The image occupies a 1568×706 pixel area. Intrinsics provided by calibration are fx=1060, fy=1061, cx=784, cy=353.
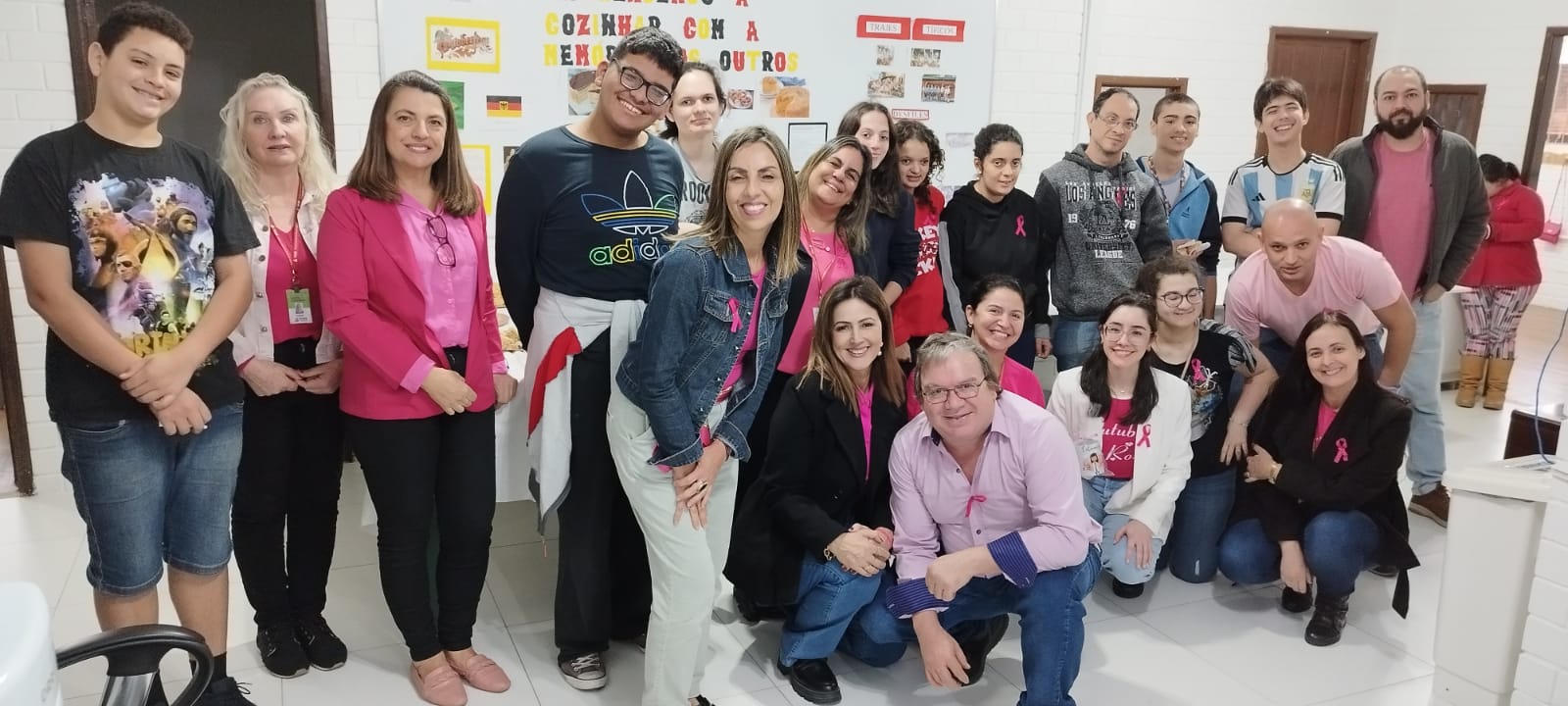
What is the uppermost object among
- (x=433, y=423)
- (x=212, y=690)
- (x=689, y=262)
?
(x=689, y=262)

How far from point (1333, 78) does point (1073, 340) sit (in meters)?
4.94

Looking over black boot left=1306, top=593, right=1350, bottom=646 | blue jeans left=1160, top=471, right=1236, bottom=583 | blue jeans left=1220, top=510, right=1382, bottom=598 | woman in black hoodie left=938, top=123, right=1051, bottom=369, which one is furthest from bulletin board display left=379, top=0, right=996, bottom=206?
black boot left=1306, top=593, right=1350, bottom=646

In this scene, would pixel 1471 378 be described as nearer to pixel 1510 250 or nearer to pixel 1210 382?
pixel 1510 250

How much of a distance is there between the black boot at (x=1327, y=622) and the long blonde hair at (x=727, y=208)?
191cm

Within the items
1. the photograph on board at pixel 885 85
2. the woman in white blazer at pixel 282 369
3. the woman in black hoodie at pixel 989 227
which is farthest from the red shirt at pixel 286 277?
the photograph on board at pixel 885 85

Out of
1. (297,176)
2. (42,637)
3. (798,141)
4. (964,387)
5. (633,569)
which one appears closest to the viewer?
(42,637)

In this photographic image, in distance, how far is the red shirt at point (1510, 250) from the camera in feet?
17.2

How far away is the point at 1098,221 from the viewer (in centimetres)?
363

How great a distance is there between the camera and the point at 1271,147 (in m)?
3.90

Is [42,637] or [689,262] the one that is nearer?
[42,637]

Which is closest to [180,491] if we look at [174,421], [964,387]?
[174,421]

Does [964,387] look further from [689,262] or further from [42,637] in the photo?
[42,637]

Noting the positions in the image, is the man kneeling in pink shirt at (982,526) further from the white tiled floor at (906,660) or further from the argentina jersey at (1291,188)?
the argentina jersey at (1291,188)

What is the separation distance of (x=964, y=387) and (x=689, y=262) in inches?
26.7
